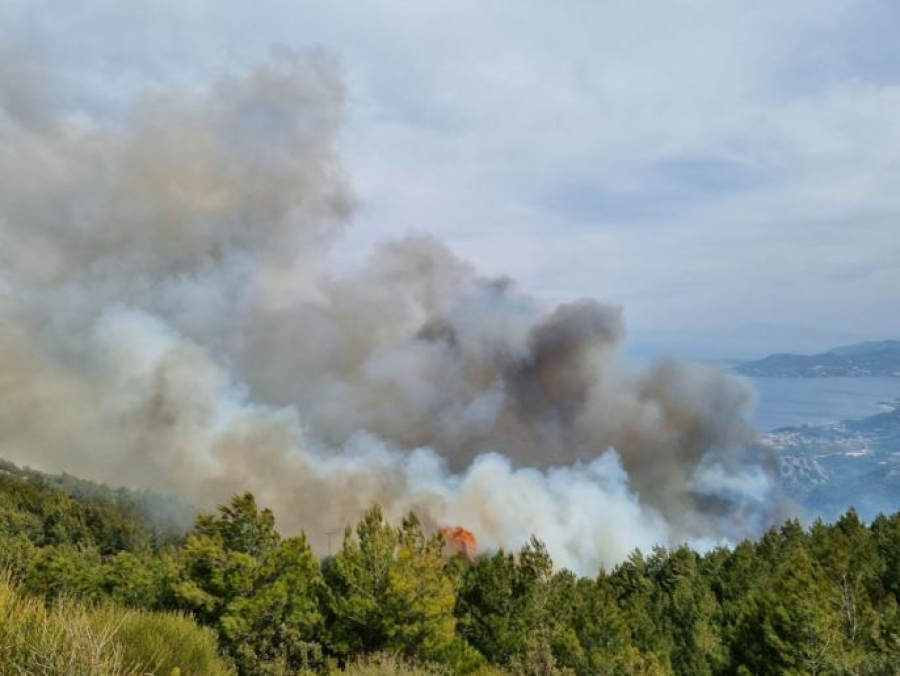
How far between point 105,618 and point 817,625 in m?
32.6

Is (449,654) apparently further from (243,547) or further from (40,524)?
(40,524)

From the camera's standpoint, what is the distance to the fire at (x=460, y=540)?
105 meters

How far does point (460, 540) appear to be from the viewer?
108m

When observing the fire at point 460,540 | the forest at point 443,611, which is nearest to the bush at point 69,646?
the forest at point 443,611

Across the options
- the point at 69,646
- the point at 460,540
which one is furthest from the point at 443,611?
the point at 460,540

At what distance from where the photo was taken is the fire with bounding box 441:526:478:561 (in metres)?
105

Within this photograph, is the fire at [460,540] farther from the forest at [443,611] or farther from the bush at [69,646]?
the bush at [69,646]

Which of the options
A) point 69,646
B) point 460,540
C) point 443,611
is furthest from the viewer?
A: point 460,540

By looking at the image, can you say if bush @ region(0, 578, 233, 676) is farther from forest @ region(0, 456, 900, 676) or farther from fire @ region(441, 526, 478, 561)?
fire @ region(441, 526, 478, 561)

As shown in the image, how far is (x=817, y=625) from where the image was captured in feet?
102

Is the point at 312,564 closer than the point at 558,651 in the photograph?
No

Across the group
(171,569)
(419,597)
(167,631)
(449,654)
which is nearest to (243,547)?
(171,569)

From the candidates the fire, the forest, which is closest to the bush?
the forest

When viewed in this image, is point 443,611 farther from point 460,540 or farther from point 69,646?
point 460,540
